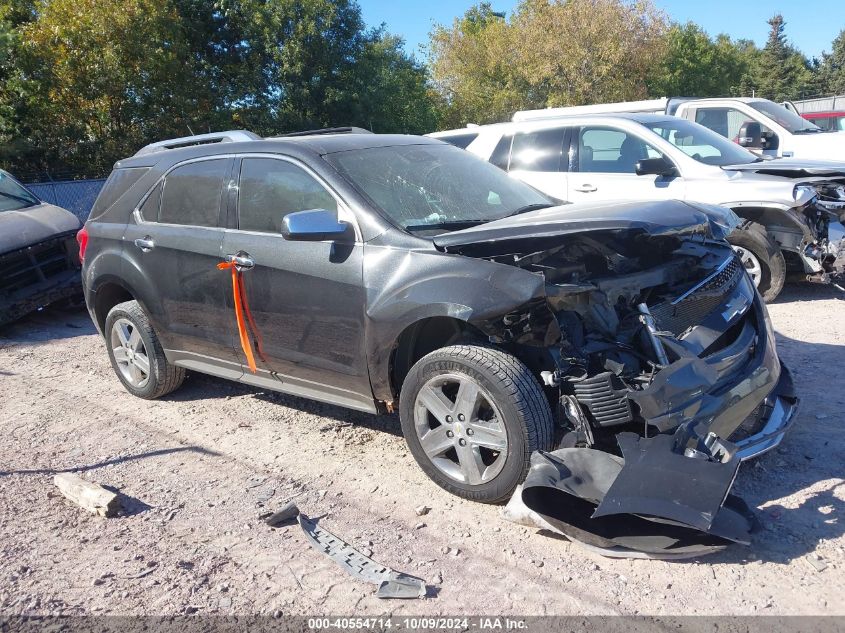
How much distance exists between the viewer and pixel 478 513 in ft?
11.7

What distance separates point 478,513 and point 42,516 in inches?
90.8

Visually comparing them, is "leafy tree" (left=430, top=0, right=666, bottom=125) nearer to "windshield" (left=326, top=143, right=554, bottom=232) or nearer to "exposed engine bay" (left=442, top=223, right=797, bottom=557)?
"windshield" (left=326, top=143, right=554, bottom=232)

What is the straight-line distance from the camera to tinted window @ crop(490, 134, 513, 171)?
8.32 m

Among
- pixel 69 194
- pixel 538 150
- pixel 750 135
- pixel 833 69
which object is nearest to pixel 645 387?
pixel 538 150

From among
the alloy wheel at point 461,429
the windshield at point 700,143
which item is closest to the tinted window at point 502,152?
the windshield at point 700,143

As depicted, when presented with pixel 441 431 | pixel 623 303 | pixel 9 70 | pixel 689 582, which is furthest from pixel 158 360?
pixel 9 70

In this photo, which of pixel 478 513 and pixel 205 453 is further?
pixel 205 453

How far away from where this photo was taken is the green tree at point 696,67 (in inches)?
1567

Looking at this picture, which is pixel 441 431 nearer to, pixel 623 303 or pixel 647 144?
pixel 623 303

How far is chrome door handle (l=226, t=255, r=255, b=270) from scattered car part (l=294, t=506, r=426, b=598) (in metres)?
1.58

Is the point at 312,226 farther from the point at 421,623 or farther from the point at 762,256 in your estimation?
the point at 762,256

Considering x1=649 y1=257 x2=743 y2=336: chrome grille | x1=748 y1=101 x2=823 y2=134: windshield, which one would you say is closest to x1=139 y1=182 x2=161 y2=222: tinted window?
x1=649 y1=257 x2=743 y2=336: chrome grille

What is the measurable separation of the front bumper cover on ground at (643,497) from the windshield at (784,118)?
358 inches

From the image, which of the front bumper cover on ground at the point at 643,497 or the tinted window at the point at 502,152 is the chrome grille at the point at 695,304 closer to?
the front bumper cover on ground at the point at 643,497
